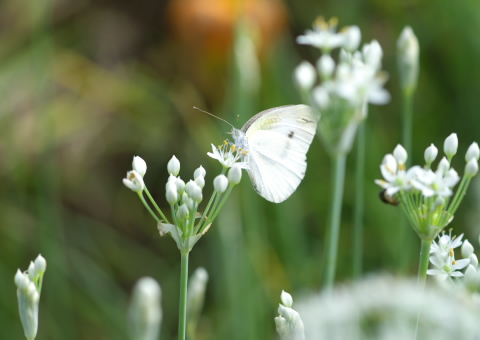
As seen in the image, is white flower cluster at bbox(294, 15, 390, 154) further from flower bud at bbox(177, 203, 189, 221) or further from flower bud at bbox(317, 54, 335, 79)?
flower bud at bbox(177, 203, 189, 221)

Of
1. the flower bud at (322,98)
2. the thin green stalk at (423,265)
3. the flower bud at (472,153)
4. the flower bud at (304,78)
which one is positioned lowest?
the thin green stalk at (423,265)

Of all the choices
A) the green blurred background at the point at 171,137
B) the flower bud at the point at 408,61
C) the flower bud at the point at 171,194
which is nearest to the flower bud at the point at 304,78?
the flower bud at the point at 171,194

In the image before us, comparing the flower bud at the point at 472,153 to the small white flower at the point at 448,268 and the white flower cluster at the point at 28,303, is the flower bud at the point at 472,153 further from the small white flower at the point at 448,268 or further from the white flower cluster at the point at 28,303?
the white flower cluster at the point at 28,303

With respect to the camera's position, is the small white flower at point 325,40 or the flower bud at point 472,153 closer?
the flower bud at point 472,153

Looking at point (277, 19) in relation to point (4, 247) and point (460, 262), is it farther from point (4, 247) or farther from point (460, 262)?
point (460, 262)

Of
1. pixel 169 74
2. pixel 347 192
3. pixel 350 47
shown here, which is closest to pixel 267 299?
pixel 347 192

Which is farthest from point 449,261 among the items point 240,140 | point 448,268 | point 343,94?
point 240,140

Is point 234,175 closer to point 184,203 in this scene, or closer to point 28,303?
point 184,203
